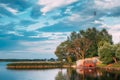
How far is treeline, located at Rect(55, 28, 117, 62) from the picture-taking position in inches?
4946

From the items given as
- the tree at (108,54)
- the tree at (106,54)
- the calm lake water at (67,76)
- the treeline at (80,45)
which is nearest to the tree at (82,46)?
the treeline at (80,45)

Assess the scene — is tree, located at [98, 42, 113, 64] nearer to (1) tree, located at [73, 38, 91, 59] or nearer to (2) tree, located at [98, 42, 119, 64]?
(2) tree, located at [98, 42, 119, 64]

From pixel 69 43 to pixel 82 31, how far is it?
8482 mm

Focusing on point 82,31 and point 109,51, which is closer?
point 109,51

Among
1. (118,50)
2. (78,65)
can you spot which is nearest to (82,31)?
(78,65)

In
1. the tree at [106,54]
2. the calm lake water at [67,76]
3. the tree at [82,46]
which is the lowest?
the calm lake water at [67,76]

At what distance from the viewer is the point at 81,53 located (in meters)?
129

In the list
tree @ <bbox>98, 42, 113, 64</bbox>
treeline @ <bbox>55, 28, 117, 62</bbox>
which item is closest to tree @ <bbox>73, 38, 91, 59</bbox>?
treeline @ <bbox>55, 28, 117, 62</bbox>

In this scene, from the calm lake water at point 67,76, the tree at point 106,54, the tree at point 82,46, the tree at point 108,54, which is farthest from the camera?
the tree at point 82,46

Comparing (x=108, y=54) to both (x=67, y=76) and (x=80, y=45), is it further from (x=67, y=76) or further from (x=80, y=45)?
(x=67, y=76)

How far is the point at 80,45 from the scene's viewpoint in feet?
410

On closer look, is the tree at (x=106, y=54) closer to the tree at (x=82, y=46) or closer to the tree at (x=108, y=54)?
the tree at (x=108, y=54)

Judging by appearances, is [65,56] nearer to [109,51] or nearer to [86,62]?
[86,62]

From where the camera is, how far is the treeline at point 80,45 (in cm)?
12562
